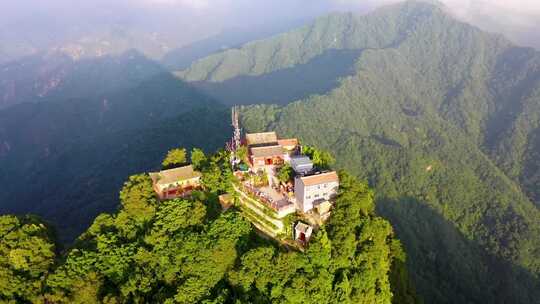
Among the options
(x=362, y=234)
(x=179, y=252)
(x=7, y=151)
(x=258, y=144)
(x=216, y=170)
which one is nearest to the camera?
(x=179, y=252)

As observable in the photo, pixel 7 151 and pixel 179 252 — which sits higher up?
pixel 179 252

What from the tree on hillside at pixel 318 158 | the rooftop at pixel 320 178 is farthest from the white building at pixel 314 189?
the tree on hillside at pixel 318 158

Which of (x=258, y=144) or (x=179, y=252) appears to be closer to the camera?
(x=179, y=252)

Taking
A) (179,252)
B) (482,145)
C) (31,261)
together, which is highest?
(179,252)

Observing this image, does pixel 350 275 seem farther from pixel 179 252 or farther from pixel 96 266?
pixel 96 266

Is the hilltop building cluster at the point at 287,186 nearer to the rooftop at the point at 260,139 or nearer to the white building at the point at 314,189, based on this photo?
the white building at the point at 314,189

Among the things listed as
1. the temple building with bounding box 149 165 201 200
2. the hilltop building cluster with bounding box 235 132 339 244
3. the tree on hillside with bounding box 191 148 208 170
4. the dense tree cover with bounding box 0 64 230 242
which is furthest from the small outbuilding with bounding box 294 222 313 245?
the dense tree cover with bounding box 0 64 230 242

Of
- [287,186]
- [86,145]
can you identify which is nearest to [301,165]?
[287,186]

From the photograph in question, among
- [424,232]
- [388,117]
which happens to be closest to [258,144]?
[424,232]

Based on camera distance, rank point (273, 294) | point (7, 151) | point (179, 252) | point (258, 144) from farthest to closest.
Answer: point (7, 151)
point (258, 144)
point (179, 252)
point (273, 294)
